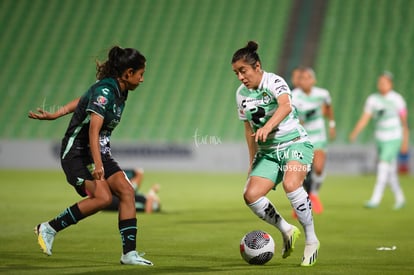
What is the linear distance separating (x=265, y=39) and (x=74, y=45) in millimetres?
6747

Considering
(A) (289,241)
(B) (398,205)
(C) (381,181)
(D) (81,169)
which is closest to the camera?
(D) (81,169)

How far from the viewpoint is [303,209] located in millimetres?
7391

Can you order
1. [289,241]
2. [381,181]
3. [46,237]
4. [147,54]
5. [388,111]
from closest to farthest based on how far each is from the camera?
[46,237] < [289,241] < [381,181] < [388,111] < [147,54]

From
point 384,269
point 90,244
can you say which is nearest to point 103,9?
point 90,244

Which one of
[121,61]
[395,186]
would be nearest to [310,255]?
[121,61]

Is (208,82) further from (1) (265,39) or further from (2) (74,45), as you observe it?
(2) (74,45)

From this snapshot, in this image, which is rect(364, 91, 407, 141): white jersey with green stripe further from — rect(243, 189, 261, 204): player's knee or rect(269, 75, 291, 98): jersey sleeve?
rect(243, 189, 261, 204): player's knee

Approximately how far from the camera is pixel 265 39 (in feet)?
91.4

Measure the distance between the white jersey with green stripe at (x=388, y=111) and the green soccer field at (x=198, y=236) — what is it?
127 centimetres

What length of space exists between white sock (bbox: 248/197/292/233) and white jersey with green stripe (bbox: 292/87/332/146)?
5195 mm

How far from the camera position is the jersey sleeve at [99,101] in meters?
6.89

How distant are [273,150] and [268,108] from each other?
1.33ft

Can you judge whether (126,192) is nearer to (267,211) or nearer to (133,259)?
(133,259)

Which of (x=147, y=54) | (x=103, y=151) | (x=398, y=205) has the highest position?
(x=147, y=54)
